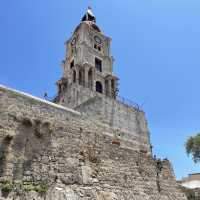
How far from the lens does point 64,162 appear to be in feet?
32.4

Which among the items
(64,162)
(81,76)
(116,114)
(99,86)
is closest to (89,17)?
(81,76)

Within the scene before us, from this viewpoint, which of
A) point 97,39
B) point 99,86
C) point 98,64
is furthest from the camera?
point 97,39

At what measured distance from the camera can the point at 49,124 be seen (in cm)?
1144

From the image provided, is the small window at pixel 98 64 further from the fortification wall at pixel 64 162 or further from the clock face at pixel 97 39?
the fortification wall at pixel 64 162

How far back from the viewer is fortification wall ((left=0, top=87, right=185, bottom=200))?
908 cm

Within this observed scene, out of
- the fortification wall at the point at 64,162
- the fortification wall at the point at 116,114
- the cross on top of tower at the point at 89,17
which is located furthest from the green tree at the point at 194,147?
the cross on top of tower at the point at 89,17

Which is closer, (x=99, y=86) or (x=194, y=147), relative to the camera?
(x=194, y=147)

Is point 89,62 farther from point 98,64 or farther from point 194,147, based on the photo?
point 194,147

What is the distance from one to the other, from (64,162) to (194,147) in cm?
1935

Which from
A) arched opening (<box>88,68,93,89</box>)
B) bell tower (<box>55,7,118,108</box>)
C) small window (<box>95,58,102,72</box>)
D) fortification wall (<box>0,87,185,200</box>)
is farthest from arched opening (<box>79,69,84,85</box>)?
fortification wall (<box>0,87,185,200</box>)

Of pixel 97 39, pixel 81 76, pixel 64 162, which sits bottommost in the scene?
pixel 64 162

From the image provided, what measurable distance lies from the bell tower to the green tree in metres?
10.5

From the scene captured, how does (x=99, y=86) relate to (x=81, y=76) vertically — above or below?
below

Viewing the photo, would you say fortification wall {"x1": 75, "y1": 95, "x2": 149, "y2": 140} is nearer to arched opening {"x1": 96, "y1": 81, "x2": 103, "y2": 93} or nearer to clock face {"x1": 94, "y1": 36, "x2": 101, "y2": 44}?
arched opening {"x1": 96, "y1": 81, "x2": 103, "y2": 93}
